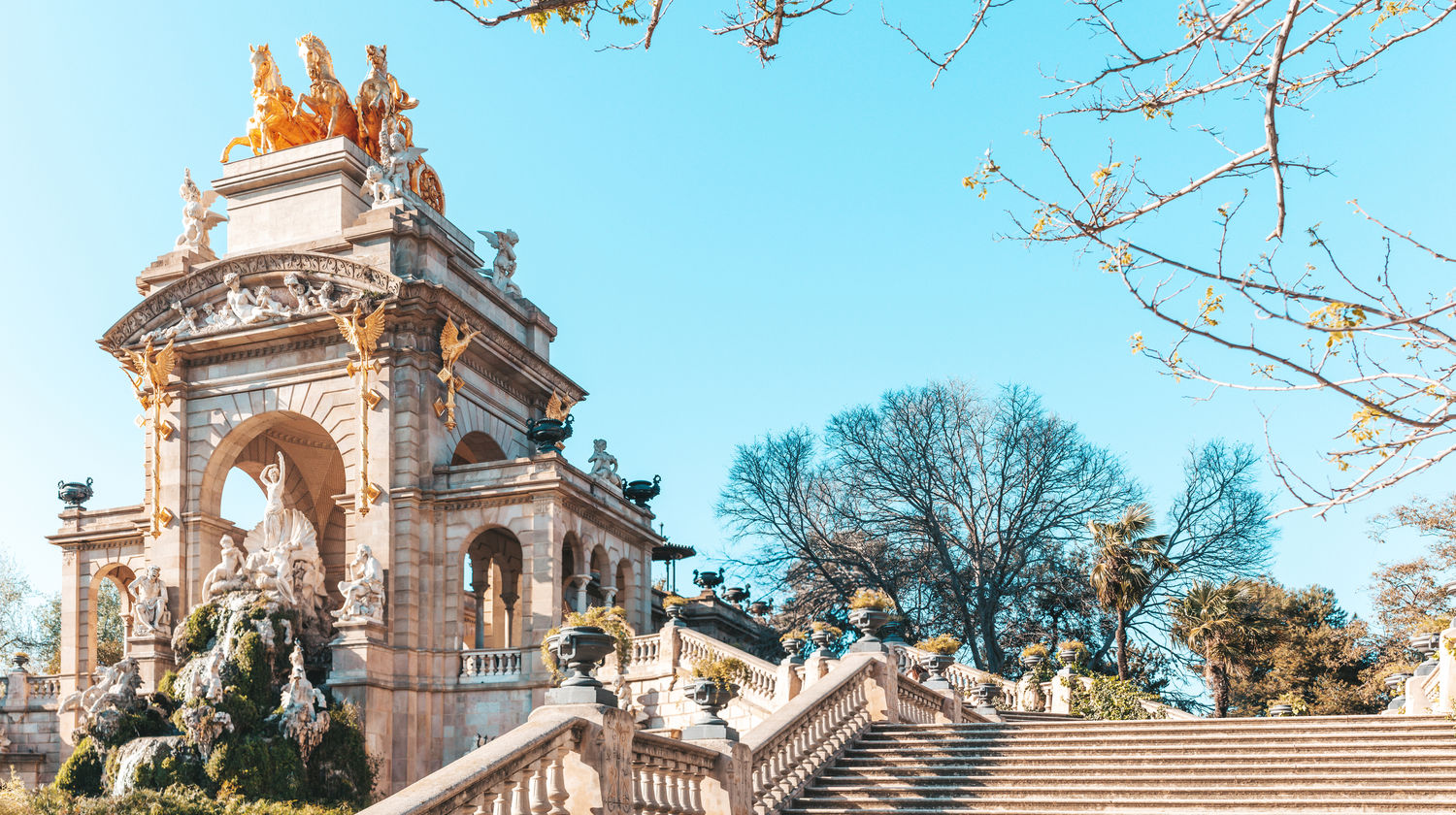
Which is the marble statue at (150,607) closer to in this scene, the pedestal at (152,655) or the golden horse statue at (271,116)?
the pedestal at (152,655)

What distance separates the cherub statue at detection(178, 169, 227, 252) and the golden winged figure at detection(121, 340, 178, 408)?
3.15 m

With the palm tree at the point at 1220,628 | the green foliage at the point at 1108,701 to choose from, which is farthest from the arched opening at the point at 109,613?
the palm tree at the point at 1220,628

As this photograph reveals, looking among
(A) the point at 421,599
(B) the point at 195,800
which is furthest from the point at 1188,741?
(A) the point at 421,599

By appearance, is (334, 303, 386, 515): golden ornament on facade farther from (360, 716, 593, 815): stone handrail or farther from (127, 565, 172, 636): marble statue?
(360, 716, 593, 815): stone handrail

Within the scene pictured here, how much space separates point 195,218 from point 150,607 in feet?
32.6

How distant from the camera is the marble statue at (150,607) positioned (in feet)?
98.1

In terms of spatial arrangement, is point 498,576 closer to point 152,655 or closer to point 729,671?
point 152,655

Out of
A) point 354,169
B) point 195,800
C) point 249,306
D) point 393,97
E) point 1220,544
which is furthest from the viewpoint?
point 1220,544

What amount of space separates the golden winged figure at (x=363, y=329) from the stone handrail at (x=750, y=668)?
32.1 feet

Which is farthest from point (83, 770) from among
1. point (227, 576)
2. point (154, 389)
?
point (154, 389)

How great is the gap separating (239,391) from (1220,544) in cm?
2777

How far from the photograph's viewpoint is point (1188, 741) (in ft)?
49.5

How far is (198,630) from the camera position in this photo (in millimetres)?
28297

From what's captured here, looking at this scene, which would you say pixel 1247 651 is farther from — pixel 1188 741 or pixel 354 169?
pixel 354 169
